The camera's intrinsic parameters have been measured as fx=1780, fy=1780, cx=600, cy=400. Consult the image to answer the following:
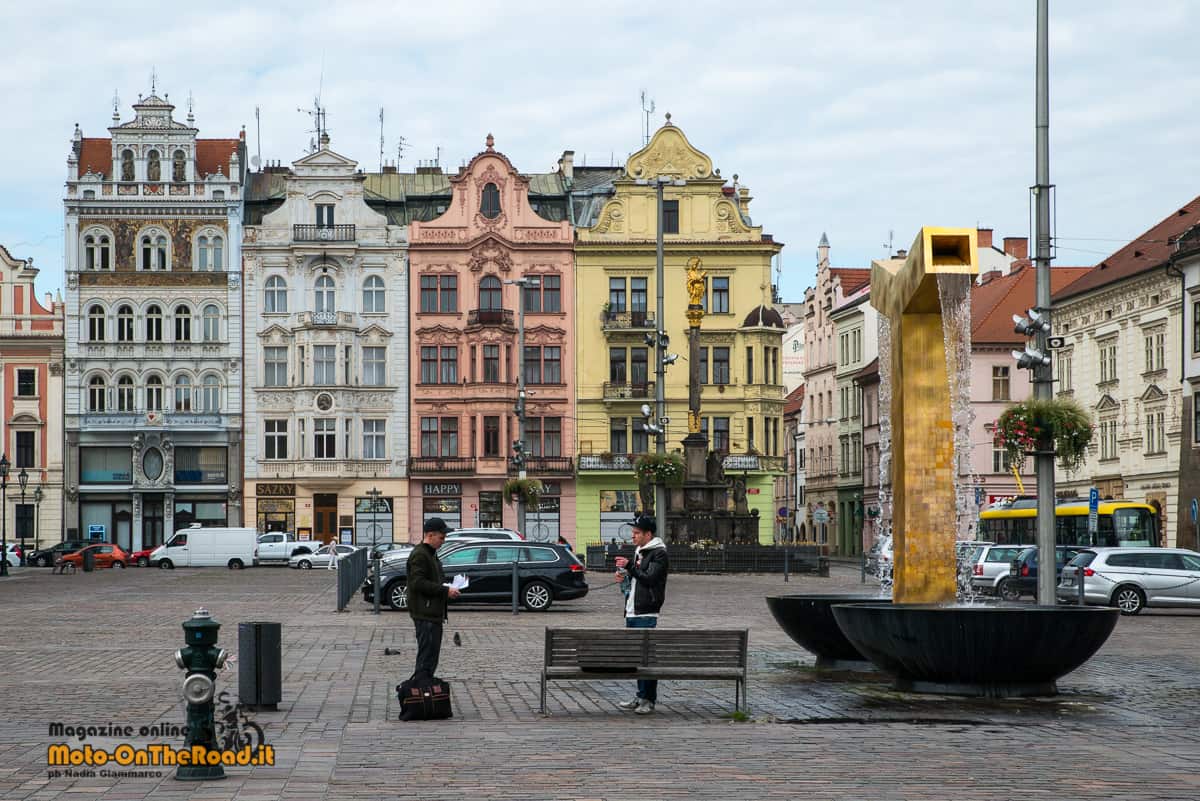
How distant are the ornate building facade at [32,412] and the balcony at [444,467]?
Answer: 15.7m

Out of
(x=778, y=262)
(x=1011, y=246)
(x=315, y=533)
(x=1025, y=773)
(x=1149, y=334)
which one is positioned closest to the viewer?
(x=1025, y=773)

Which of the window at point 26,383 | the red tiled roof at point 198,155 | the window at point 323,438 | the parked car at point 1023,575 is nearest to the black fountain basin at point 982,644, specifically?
Result: the parked car at point 1023,575

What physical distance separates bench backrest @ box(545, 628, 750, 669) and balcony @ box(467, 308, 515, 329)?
64.3 metres

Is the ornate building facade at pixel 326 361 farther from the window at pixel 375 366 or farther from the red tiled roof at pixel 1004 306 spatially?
the red tiled roof at pixel 1004 306

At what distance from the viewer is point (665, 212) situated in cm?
7944

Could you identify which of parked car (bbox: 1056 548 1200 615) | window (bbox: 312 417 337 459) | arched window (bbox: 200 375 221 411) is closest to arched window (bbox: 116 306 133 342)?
arched window (bbox: 200 375 221 411)

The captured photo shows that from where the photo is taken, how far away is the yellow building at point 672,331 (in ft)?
A: 260

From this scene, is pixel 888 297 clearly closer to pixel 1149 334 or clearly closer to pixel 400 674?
pixel 400 674

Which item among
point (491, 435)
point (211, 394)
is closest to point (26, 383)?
point (211, 394)

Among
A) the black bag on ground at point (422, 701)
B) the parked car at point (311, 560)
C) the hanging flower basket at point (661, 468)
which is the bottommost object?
the parked car at point (311, 560)

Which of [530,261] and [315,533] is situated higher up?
[530,261]

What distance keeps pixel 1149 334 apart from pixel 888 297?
46913 mm

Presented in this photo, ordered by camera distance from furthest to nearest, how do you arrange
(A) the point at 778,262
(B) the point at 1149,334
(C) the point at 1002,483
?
(A) the point at 778,262 → (C) the point at 1002,483 → (B) the point at 1149,334

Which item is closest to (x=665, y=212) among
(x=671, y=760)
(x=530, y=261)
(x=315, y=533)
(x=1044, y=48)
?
(x=530, y=261)
